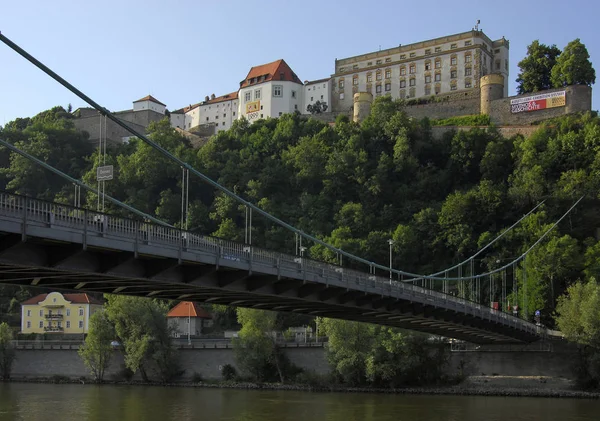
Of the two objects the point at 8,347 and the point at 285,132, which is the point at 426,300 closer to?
the point at 8,347

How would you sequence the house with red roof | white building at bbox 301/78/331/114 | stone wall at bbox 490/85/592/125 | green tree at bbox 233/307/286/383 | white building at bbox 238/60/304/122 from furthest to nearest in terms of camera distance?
1. white building at bbox 238/60/304/122
2. white building at bbox 301/78/331/114
3. stone wall at bbox 490/85/592/125
4. the house with red roof
5. green tree at bbox 233/307/286/383

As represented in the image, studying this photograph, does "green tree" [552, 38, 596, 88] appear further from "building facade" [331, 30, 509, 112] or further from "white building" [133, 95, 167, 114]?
"white building" [133, 95, 167, 114]

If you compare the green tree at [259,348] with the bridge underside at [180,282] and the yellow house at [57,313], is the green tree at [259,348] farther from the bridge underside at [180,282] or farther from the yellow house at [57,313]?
the yellow house at [57,313]

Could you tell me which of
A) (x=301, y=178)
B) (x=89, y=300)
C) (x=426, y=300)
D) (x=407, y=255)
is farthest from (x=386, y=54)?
(x=426, y=300)

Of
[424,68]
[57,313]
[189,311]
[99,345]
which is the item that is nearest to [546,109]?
[424,68]

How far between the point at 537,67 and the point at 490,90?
14.1 feet

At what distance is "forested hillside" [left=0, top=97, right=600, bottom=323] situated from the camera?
2000 inches

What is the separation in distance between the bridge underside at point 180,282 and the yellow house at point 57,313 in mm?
30612

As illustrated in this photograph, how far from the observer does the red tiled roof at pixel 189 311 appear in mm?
52469

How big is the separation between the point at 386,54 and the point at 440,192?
1066 inches

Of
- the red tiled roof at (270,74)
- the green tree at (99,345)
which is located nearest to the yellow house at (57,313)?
the green tree at (99,345)

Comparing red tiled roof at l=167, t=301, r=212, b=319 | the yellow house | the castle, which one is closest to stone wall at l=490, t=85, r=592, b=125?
the castle

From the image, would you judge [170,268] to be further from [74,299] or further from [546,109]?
[546,109]

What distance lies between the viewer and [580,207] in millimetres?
51938
